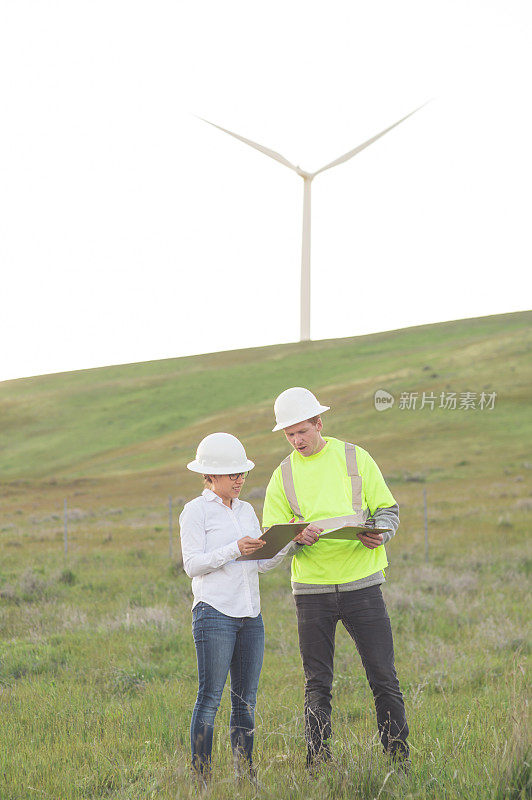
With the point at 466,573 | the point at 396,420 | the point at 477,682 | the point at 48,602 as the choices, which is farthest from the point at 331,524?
the point at 396,420

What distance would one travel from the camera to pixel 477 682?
23.7 ft

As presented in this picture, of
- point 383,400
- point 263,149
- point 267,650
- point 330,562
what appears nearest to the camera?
point 330,562

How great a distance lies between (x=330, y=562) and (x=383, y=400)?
5329 cm

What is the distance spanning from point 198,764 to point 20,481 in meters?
52.7

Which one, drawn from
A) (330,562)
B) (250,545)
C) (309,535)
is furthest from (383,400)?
(250,545)

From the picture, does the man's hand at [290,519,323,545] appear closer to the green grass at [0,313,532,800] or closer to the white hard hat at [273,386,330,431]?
the white hard hat at [273,386,330,431]

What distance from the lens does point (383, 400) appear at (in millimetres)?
57344

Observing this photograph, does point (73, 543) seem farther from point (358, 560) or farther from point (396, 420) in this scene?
point (396, 420)

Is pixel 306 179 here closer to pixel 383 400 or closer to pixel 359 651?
pixel 383 400

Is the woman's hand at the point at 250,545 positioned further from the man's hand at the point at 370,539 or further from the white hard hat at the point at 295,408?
the white hard hat at the point at 295,408

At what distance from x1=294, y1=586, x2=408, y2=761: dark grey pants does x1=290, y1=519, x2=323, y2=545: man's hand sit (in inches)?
16.1

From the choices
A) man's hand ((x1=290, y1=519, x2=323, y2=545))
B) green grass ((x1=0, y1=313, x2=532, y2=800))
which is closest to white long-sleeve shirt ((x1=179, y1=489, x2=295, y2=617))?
man's hand ((x1=290, y1=519, x2=323, y2=545))

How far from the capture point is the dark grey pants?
179 inches

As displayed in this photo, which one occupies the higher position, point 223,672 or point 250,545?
point 250,545
